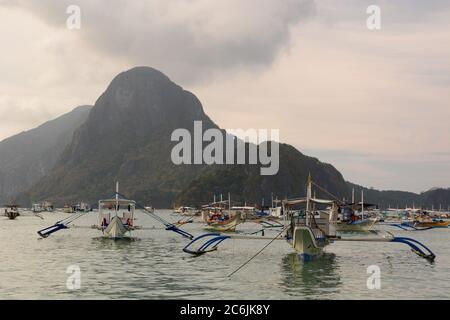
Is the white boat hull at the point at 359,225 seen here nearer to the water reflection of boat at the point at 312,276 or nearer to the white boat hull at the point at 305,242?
the water reflection of boat at the point at 312,276

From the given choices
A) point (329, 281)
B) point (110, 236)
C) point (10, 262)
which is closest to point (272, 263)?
point (329, 281)

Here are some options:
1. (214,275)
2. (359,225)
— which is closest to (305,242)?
(214,275)

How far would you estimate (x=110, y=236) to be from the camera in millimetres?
59531

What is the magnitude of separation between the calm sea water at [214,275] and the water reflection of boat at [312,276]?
50mm

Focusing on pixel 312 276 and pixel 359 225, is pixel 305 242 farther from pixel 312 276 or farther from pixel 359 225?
pixel 359 225

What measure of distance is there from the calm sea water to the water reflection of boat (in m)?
0.05

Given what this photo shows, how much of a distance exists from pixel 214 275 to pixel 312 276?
5815mm

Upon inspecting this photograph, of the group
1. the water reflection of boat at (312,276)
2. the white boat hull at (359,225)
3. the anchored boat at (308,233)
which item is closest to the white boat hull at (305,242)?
the anchored boat at (308,233)

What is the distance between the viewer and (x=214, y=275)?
111 feet

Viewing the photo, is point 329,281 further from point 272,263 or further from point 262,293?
point 272,263

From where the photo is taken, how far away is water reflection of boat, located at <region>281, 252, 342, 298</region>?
96.6 feet


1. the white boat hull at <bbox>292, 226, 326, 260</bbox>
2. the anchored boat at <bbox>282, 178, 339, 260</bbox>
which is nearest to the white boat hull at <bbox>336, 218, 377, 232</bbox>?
the anchored boat at <bbox>282, 178, 339, 260</bbox>

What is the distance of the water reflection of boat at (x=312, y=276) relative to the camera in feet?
96.6
